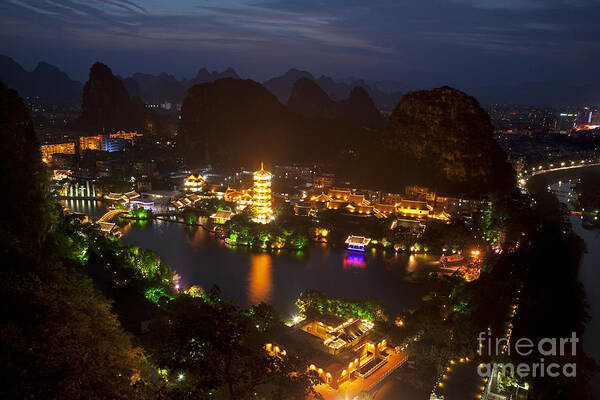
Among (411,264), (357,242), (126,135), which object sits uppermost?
(126,135)

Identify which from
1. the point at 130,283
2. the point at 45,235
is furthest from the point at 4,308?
the point at 130,283

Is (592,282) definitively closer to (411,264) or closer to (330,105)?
(411,264)

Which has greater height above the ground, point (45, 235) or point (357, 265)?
point (45, 235)

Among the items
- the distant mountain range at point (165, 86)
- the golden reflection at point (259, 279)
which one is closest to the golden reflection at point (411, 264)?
the golden reflection at point (259, 279)

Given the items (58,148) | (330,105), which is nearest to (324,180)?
(58,148)

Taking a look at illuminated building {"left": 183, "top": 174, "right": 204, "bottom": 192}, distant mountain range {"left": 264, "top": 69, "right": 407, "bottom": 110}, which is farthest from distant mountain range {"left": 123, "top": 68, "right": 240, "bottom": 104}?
illuminated building {"left": 183, "top": 174, "right": 204, "bottom": 192}

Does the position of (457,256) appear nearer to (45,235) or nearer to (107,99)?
(45,235)

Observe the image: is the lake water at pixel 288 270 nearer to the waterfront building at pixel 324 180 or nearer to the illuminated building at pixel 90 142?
the waterfront building at pixel 324 180

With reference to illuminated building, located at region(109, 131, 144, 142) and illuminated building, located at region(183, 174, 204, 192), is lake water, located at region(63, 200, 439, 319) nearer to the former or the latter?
illuminated building, located at region(183, 174, 204, 192)
